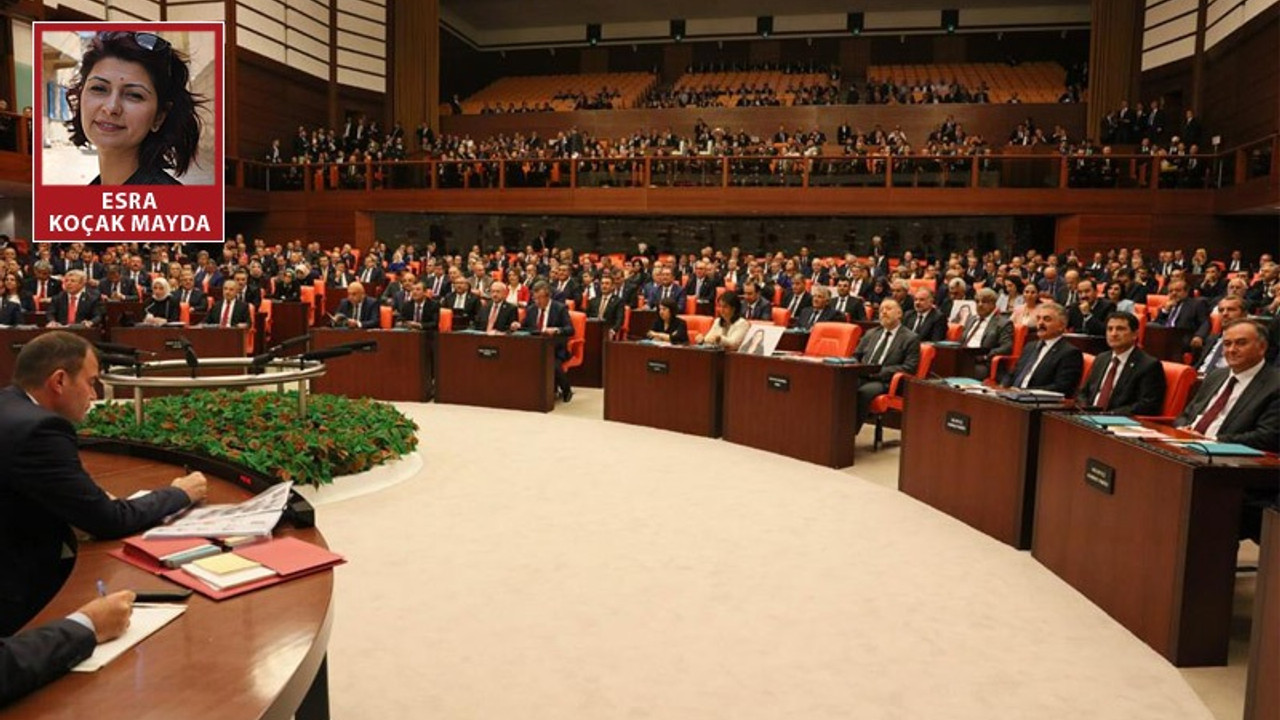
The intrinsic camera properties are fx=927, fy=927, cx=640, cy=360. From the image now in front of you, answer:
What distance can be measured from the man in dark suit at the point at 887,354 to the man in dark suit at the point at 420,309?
4231 millimetres

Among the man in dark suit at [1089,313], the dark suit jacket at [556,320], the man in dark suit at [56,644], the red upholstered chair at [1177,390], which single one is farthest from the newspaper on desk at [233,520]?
the man in dark suit at [1089,313]

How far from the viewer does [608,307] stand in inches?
394

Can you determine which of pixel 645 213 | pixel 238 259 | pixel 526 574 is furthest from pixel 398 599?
pixel 645 213

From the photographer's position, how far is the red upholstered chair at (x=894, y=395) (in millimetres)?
6266

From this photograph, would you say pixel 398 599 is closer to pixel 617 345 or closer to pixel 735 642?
pixel 735 642

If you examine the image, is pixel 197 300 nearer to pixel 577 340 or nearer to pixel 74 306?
pixel 74 306

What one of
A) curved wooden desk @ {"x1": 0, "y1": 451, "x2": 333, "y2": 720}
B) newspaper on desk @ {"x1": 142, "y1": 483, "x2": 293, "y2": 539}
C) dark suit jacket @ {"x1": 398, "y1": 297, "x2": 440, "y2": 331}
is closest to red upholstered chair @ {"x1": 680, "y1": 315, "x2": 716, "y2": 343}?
dark suit jacket @ {"x1": 398, "y1": 297, "x2": 440, "y2": 331}

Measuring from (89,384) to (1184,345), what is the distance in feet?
29.9

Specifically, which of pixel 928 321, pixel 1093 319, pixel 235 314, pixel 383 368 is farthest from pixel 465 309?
pixel 1093 319

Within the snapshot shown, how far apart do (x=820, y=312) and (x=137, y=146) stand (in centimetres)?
680

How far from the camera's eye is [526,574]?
12.4 ft

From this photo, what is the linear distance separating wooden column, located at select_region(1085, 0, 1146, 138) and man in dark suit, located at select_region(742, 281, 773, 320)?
11.0m

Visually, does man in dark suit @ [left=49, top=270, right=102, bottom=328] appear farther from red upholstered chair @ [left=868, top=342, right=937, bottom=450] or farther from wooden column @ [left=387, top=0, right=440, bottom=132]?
wooden column @ [left=387, top=0, right=440, bottom=132]

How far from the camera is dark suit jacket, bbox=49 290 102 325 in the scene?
29.6ft
